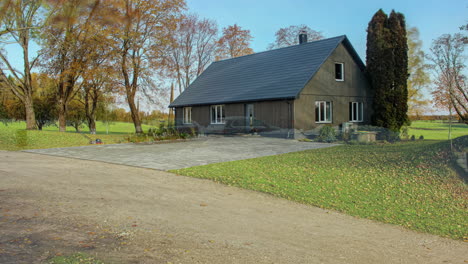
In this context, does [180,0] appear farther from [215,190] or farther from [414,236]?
[414,236]

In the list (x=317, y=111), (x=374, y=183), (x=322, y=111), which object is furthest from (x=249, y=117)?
(x=374, y=183)

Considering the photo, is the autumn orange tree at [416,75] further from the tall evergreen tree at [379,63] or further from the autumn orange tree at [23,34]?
the autumn orange tree at [23,34]

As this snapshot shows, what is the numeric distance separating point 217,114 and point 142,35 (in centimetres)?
892

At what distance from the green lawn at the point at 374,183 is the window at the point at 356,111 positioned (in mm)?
12972

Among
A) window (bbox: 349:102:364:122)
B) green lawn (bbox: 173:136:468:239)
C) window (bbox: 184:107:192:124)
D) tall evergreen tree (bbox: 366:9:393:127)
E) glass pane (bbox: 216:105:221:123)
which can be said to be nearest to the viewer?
green lawn (bbox: 173:136:468:239)

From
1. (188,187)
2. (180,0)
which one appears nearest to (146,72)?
(180,0)

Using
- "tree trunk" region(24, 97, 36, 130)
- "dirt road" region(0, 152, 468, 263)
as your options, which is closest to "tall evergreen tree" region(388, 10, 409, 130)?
"dirt road" region(0, 152, 468, 263)

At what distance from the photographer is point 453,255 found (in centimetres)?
501

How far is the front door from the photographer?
24375mm

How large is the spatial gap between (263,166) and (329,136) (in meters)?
9.22

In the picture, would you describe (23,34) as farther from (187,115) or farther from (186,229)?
(186,229)

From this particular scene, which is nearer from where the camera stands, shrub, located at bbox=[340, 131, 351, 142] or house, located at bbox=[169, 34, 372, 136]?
shrub, located at bbox=[340, 131, 351, 142]

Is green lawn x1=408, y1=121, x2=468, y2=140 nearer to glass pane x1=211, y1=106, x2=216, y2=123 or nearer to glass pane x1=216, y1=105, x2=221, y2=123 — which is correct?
glass pane x1=216, y1=105, x2=221, y2=123

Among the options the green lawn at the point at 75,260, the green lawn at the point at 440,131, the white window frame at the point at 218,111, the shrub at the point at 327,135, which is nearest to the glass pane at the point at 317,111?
the shrub at the point at 327,135
